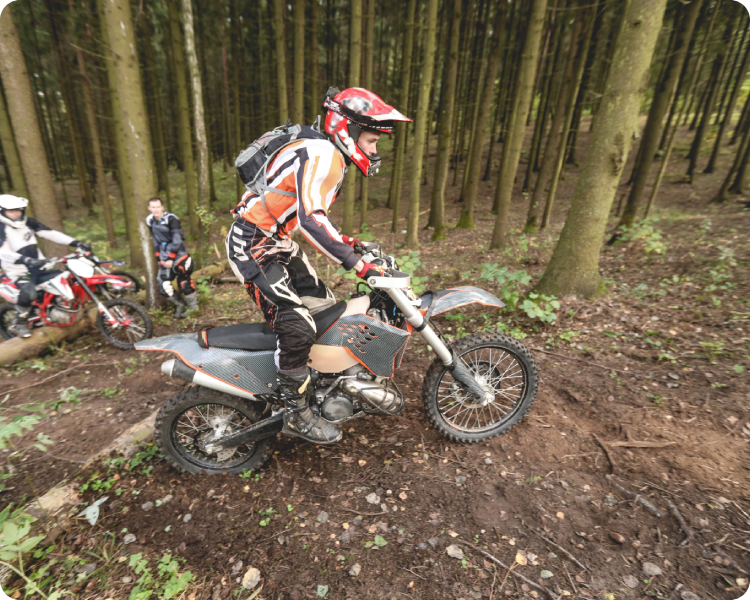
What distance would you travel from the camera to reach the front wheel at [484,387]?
3227 mm

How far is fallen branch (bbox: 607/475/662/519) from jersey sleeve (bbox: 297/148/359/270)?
271 cm

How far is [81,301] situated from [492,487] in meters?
6.84

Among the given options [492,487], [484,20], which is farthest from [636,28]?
[484,20]

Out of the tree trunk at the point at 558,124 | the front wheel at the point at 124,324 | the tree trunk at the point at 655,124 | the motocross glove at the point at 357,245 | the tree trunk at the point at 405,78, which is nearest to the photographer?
the motocross glove at the point at 357,245

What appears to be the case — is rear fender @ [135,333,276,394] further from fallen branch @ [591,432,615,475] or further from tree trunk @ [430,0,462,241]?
tree trunk @ [430,0,462,241]

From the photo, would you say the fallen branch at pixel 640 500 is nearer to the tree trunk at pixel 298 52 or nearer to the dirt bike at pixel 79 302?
the dirt bike at pixel 79 302

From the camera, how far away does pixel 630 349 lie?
4348mm

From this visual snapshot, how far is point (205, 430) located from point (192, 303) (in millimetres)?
4171

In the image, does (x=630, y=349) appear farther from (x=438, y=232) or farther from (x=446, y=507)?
(x=438, y=232)

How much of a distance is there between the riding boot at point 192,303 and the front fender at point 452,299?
17.4ft

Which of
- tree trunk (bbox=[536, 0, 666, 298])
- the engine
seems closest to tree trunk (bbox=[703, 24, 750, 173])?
tree trunk (bbox=[536, 0, 666, 298])

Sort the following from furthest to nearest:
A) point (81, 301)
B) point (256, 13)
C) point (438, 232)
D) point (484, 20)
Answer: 1. point (256, 13)
2. point (484, 20)
3. point (438, 232)
4. point (81, 301)

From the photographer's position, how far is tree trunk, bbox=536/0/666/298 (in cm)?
449

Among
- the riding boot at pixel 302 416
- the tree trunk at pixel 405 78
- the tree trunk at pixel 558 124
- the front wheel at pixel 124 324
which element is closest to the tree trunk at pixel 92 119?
the front wheel at pixel 124 324
